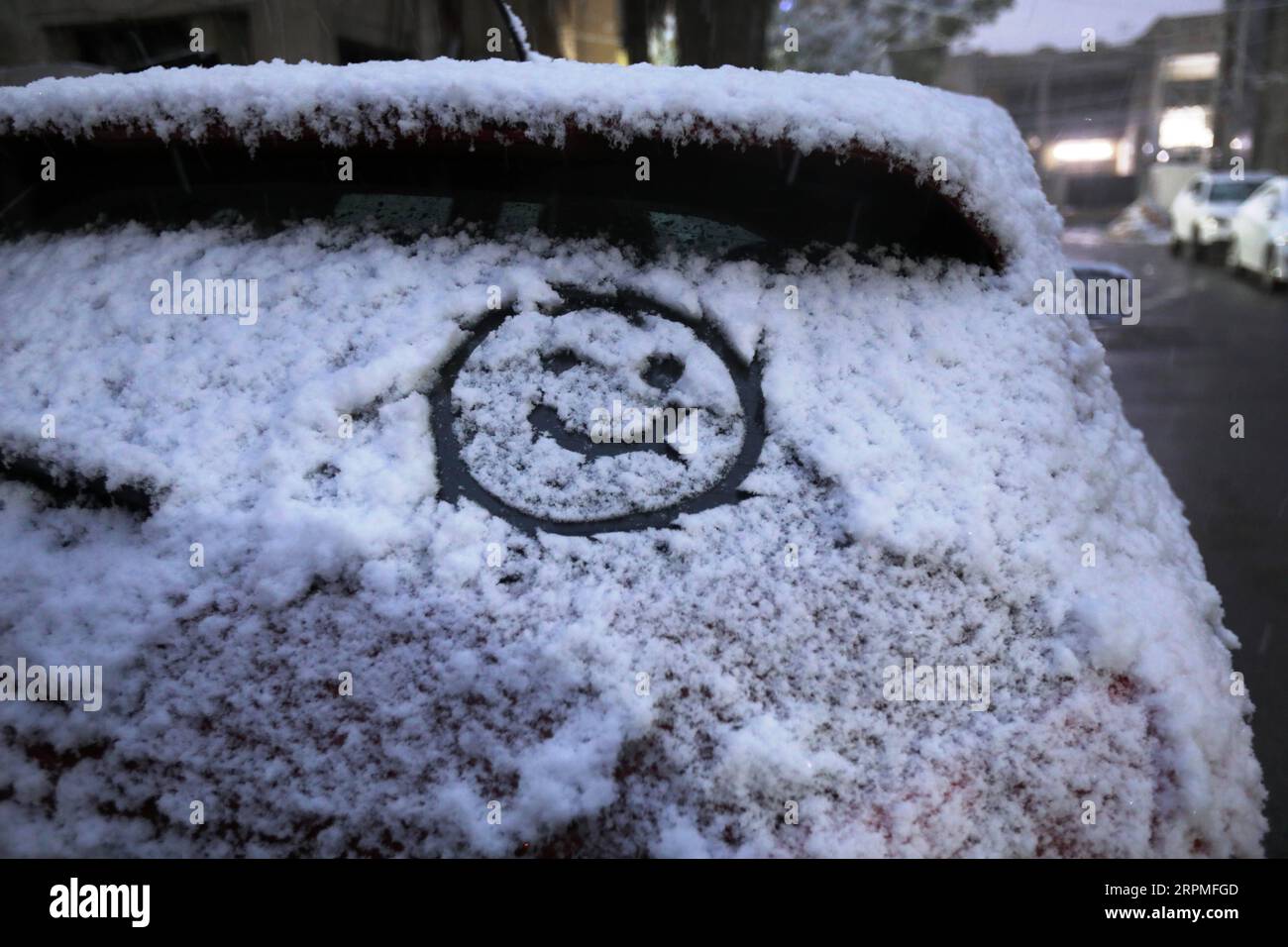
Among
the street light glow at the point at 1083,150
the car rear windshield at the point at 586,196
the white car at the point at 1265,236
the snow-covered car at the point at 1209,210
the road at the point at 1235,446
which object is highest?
the street light glow at the point at 1083,150

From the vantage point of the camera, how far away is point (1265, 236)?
1052 cm

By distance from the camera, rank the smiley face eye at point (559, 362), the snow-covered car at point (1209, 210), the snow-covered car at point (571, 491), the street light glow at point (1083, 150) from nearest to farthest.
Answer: the snow-covered car at point (571, 491) < the smiley face eye at point (559, 362) < the snow-covered car at point (1209, 210) < the street light glow at point (1083, 150)

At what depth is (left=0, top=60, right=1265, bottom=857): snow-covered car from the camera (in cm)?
87

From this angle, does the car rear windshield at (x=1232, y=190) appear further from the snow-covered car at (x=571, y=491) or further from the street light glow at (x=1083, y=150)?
the street light glow at (x=1083, y=150)

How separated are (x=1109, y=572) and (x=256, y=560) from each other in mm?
1027

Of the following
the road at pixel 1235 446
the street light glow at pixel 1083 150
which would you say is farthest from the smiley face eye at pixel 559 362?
the street light glow at pixel 1083 150

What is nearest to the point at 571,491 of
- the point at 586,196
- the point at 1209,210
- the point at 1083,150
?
→ the point at 586,196

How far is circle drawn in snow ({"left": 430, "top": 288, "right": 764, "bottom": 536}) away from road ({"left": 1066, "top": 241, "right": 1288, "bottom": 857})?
169cm

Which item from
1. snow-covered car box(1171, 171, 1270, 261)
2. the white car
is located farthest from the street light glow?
the white car

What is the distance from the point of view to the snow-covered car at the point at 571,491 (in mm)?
871

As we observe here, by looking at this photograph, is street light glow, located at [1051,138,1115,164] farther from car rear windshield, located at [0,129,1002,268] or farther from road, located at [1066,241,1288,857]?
car rear windshield, located at [0,129,1002,268]

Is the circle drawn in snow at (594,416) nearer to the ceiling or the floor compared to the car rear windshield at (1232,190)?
nearer to the floor

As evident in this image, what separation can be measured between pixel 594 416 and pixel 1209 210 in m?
16.9
